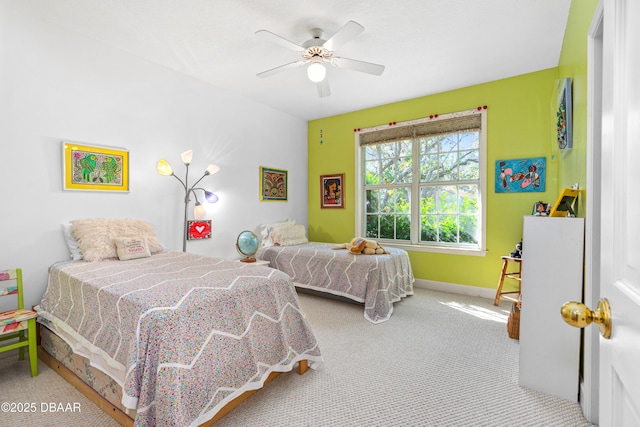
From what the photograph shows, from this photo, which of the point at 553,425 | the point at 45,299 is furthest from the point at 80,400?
the point at 553,425

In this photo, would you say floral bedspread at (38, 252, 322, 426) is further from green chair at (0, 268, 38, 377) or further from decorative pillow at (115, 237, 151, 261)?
Result: decorative pillow at (115, 237, 151, 261)

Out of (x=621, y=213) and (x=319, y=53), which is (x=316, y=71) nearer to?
(x=319, y=53)

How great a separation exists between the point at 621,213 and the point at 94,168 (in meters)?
3.44

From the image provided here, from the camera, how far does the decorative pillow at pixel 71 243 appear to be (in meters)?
2.55

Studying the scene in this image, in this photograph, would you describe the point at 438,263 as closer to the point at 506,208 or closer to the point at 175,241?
the point at 506,208

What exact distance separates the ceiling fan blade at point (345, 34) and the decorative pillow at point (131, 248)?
2274 mm

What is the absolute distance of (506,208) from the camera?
3.60 metres

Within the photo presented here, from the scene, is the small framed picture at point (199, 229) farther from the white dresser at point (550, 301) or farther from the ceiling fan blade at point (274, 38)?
the white dresser at point (550, 301)

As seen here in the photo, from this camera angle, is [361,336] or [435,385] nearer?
[435,385]

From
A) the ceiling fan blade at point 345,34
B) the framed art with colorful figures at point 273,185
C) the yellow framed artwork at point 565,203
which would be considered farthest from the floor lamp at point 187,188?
the yellow framed artwork at point 565,203

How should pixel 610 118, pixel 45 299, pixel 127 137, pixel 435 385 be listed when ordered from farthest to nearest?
pixel 127 137
pixel 45 299
pixel 435 385
pixel 610 118

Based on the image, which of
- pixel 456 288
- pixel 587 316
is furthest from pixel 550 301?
pixel 456 288

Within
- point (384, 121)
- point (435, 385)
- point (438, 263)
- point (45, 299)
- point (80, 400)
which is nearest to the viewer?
point (80, 400)

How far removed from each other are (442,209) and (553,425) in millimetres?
2812
